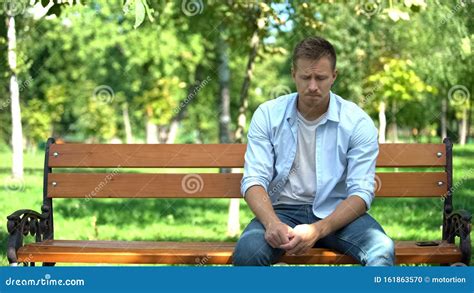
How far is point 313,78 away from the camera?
3902 millimetres

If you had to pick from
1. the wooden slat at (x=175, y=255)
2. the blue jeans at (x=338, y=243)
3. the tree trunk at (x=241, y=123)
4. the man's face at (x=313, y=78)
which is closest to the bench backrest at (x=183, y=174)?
the wooden slat at (x=175, y=255)

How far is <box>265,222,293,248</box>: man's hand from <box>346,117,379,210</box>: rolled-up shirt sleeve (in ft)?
1.48

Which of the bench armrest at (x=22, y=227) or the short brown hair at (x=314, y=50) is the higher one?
the short brown hair at (x=314, y=50)

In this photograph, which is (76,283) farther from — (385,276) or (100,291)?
(385,276)

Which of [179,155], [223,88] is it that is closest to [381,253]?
[179,155]

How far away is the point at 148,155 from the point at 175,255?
1.03 meters

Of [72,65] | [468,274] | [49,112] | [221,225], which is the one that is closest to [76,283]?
[468,274]

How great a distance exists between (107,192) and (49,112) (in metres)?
34.2

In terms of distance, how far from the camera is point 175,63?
3012 centimetres

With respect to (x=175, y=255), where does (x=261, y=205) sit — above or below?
above

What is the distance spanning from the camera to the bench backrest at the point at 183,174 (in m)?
4.84

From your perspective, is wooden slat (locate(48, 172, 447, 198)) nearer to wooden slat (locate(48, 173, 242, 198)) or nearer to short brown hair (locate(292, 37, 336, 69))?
wooden slat (locate(48, 173, 242, 198))

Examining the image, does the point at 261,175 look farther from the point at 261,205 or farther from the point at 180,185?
the point at 180,185

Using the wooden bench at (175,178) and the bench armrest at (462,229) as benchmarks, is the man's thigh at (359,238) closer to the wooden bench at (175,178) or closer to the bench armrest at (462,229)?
the bench armrest at (462,229)
